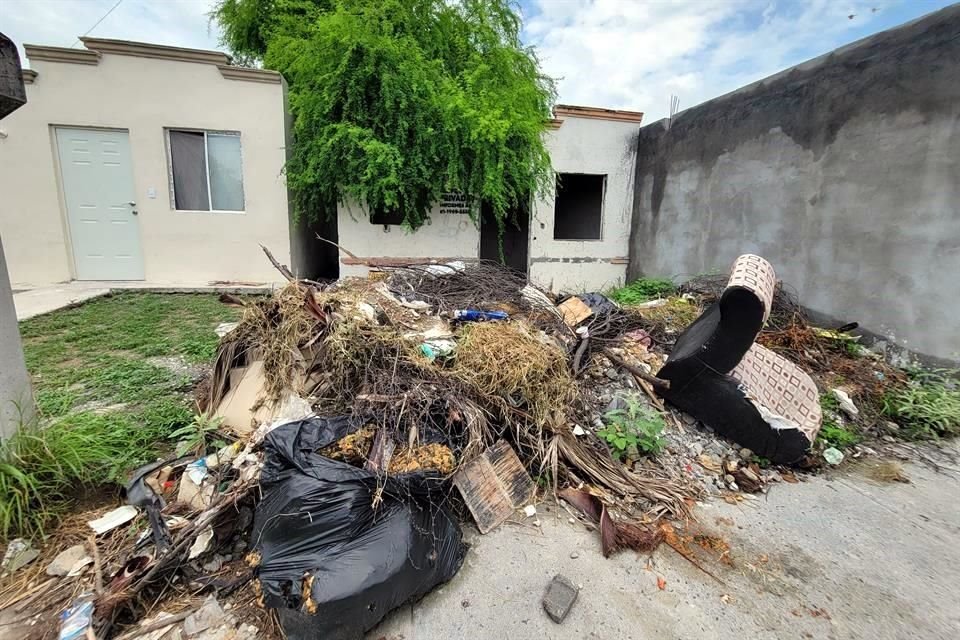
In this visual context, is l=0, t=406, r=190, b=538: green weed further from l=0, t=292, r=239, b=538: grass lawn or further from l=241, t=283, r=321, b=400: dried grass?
l=241, t=283, r=321, b=400: dried grass

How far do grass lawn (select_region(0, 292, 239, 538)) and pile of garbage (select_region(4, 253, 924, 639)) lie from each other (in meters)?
0.23

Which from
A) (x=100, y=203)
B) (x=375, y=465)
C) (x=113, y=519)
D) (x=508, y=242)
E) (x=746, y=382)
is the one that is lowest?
(x=113, y=519)

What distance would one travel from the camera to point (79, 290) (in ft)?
18.6

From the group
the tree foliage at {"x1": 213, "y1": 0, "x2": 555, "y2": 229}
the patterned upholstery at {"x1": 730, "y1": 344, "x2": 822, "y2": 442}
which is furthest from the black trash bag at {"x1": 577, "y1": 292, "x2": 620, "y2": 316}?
the tree foliage at {"x1": 213, "y1": 0, "x2": 555, "y2": 229}

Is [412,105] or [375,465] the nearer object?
[375,465]

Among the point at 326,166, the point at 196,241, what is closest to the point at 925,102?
the point at 326,166

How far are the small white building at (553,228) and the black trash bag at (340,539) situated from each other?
17.6 ft

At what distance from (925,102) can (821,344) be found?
7.38ft

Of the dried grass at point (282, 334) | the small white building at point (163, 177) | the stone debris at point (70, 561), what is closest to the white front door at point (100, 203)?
the small white building at point (163, 177)

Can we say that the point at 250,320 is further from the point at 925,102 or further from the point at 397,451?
the point at 925,102

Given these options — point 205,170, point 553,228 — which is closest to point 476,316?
point 553,228

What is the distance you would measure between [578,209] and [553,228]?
196 centimetres

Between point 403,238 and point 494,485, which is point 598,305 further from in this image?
point 403,238

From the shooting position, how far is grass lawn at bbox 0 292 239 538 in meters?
1.78
